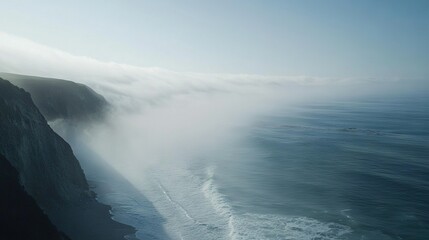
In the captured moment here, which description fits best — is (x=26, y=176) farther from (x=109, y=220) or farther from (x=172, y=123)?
(x=172, y=123)

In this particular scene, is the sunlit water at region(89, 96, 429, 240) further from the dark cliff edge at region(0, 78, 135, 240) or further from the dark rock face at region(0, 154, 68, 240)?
the dark rock face at region(0, 154, 68, 240)

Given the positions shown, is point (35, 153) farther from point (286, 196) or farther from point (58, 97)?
point (58, 97)

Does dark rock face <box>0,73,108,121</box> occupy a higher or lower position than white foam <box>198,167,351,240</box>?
higher

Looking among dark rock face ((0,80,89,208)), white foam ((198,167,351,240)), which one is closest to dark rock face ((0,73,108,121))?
dark rock face ((0,80,89,208))

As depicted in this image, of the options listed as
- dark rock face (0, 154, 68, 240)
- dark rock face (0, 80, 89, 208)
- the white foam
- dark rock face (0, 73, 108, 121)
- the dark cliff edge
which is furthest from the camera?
dark rock face (0, 73, 108, 121)

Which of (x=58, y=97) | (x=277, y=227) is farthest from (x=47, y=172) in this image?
(x=58, y=97)
